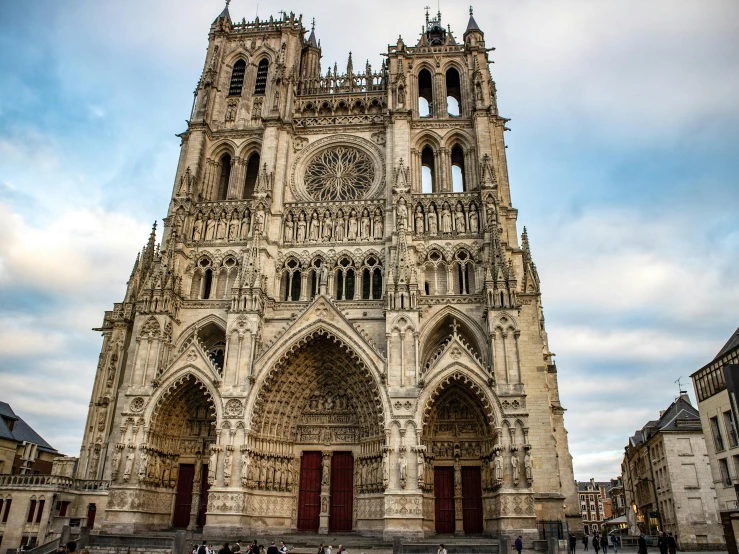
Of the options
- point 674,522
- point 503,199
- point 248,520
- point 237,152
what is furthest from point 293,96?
point 674,522

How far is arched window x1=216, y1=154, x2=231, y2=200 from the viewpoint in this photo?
3170 cm

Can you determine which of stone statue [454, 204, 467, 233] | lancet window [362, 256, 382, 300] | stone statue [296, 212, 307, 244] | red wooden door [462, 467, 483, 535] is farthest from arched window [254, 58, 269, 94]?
red wooden door [462, 467, 483, 535]

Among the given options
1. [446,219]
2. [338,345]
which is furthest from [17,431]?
[446,219]

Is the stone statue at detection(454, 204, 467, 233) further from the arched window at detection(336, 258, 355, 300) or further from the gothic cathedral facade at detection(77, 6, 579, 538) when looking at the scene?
the arched window at detection(336, 258, 355, 300)

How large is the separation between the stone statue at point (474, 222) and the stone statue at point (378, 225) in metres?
4.34

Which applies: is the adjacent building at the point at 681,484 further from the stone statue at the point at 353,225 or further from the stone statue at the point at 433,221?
the stone statue at the point at 353,225

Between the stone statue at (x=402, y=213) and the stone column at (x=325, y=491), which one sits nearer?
the stone column at (x=325, y=491)

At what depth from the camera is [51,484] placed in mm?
23719

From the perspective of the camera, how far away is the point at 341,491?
24.4 m

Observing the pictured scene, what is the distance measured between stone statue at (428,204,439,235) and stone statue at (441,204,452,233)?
0.99 ft

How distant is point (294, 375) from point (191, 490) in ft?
22.5

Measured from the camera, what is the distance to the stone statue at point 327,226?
27.9m

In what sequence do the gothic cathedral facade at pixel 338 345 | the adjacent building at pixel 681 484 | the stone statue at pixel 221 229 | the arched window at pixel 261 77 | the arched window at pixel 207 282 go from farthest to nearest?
the arched window at pixel 261 77 < the adjacent building at pixel 681 484 < the stone statue at pixel 221 229 < the arched window at pixel 207 282 < the gothic cathedral facade at pixel 338 345

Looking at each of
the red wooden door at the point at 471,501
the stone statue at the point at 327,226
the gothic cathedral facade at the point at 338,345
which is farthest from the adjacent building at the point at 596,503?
the stone statue at the point at 327,226
